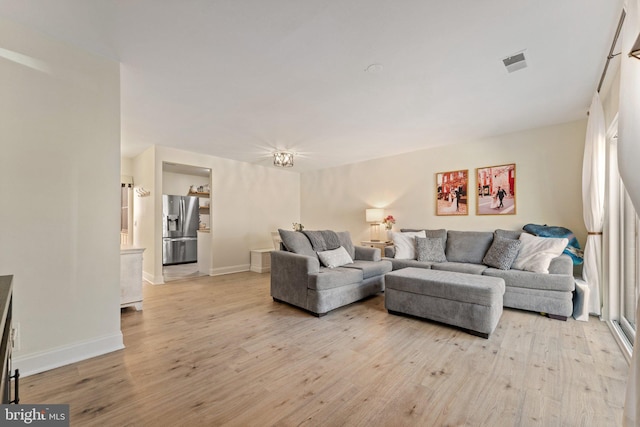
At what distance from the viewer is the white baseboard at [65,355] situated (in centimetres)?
192

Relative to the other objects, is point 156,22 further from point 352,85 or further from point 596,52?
point 596,52

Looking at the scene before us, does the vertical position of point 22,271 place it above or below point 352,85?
below

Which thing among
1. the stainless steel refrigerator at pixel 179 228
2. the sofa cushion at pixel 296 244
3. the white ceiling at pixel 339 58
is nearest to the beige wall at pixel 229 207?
the stainless steel refrigerator at pixel 179 228

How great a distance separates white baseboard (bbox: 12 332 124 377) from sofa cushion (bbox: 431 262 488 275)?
12.5 feet

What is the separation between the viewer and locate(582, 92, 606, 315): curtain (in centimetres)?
293

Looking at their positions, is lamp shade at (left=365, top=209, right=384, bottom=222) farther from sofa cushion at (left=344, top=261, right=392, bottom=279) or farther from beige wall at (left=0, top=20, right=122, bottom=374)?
beige wall at (left=0, top=20, right=122, bottom=374)

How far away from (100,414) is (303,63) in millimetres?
2790

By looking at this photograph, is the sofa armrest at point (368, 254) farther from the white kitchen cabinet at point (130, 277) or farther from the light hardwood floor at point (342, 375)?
the white kitchen cabinet at point (130, 277)

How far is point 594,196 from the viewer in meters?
3.00

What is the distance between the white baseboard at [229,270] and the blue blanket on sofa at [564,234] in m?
5.14

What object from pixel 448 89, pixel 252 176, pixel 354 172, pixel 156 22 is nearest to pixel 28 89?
pixel 156 22

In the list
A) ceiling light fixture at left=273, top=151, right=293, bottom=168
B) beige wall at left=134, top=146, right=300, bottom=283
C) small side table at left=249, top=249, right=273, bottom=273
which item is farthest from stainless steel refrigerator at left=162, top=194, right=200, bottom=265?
ceiling light fixture at left=273, top=151, right=293, bottom=168

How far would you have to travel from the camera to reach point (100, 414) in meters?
1.55

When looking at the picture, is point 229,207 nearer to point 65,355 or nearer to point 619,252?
point 65,355
